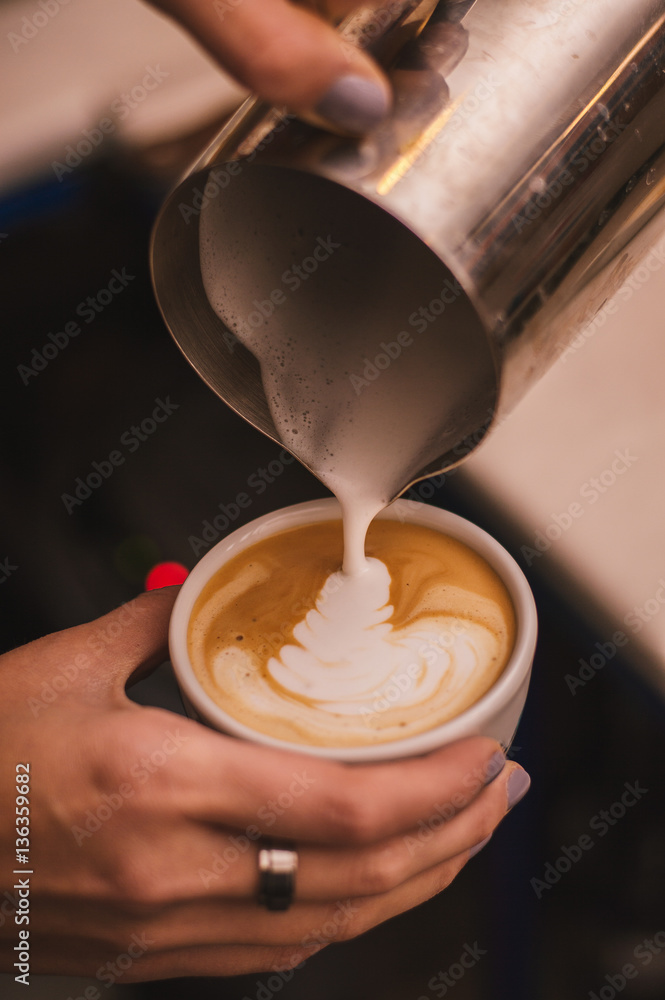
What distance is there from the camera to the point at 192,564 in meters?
1.48

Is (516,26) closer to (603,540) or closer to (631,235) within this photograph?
(631,235)

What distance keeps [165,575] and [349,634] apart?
63 cm

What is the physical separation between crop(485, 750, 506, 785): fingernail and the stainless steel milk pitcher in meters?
0.24

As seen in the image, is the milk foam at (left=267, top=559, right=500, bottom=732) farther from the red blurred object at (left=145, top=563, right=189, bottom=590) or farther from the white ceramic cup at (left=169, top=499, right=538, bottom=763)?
the red blurred object at (left=145, top=563, right=189, bottom=590)

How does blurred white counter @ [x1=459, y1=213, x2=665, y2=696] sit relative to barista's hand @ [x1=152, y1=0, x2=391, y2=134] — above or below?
below

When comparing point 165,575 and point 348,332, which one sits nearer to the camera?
point 348,332

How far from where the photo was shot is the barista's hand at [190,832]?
2.04ft

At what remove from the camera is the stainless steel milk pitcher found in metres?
0.49

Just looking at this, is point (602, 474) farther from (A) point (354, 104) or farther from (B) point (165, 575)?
(B) point (165, 575)

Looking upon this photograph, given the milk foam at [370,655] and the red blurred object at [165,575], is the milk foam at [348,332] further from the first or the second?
the red blurred object at [165,575]

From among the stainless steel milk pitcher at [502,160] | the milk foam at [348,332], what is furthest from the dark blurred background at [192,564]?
the stainless steel milk pitcher at [502,160]

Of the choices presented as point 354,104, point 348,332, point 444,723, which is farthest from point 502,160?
point 444,723

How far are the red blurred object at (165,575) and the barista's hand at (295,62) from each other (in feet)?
3.07

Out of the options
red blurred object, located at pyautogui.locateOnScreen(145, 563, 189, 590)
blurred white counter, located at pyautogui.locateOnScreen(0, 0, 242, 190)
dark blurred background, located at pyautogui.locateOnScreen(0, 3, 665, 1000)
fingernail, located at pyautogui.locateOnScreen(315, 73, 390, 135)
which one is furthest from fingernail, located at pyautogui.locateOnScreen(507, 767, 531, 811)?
blurred white counter, located at pyautogui.locateOnScreen(0, 0, 242, 190)
